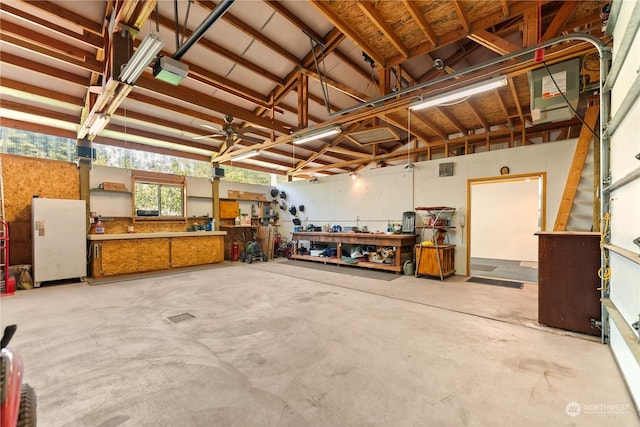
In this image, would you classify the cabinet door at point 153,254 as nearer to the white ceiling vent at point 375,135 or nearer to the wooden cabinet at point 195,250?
the wooden cabinet at point 195,250

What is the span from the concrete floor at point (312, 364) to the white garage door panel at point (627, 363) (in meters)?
0.08

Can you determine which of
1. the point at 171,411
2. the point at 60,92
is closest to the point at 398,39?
the point at 171,411

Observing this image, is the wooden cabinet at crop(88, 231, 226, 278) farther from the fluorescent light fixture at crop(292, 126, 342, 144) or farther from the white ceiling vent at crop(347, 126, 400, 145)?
the white ceiling vent at crop(347, 126, 400, 145)

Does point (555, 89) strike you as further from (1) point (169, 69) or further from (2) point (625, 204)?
(1) point (169, 69)

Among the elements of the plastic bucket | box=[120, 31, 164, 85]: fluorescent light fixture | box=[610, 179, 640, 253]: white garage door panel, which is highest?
box=[120, 31, 164, 85]: fluorescent light fixture

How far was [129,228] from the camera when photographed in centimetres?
697

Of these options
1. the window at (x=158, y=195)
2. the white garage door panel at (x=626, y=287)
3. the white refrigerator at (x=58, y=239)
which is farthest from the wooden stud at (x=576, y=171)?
the white refrigerator at (x=58, y=239)

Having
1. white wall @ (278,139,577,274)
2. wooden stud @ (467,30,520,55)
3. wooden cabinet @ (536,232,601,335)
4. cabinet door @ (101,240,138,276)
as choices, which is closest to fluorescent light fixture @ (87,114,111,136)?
cabinet door @ (101,240,138,276)

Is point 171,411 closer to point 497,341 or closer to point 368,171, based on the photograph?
point 497,341

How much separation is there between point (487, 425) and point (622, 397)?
3.89 ft

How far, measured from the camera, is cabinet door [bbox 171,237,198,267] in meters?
7.33

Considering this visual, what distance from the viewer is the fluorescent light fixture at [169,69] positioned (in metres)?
3.24

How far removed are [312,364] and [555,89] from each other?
4.63 m

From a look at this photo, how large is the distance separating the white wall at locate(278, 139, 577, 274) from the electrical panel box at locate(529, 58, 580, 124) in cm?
199
